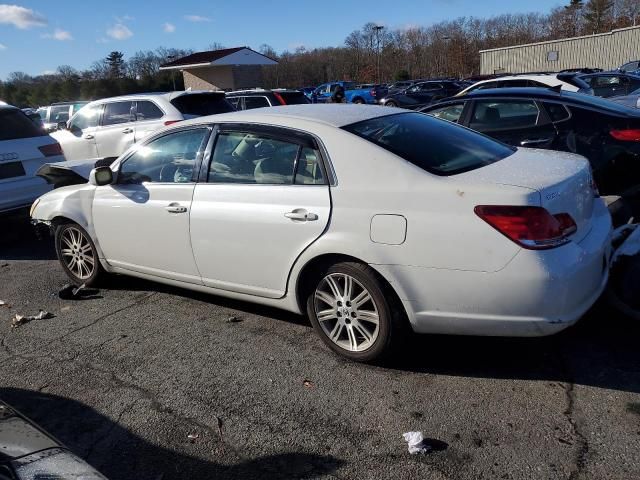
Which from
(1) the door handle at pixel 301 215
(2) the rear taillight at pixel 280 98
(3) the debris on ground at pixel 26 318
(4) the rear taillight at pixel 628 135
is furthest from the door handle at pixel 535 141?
(2) the rear taillight at pixel 280 98

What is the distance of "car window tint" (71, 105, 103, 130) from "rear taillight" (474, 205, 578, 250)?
382 inches

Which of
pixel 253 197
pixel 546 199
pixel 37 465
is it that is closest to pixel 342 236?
pixel 253 197

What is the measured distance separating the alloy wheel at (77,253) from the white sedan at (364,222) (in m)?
0.55

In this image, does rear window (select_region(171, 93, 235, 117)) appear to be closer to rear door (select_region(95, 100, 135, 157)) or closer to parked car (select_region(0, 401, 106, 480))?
rear door (select_region(95, 100, 135, 157))

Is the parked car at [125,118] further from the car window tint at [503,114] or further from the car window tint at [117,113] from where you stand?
the car window tint at [503,114]

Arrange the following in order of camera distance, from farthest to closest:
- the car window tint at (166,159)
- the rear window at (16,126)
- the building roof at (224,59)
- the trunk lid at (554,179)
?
the building roof at (224,59), the rear window at (16,126), the car window tint at (166,159), the trunk lid at (554,179)

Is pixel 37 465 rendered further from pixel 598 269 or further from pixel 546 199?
pixel 598 269

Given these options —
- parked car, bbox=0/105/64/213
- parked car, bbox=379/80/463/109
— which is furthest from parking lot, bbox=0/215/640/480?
parked car, bbox=379/80/463/109

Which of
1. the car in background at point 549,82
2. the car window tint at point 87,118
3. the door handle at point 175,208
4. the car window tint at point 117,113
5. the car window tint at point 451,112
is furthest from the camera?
the car in background at point 549,82

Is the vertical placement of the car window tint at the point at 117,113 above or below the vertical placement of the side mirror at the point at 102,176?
above

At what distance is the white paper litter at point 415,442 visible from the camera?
273cm

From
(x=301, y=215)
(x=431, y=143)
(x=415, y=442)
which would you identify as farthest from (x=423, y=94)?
(x=415, y=442)

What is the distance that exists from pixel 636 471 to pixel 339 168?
2201 mm

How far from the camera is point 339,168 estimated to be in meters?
3.53
